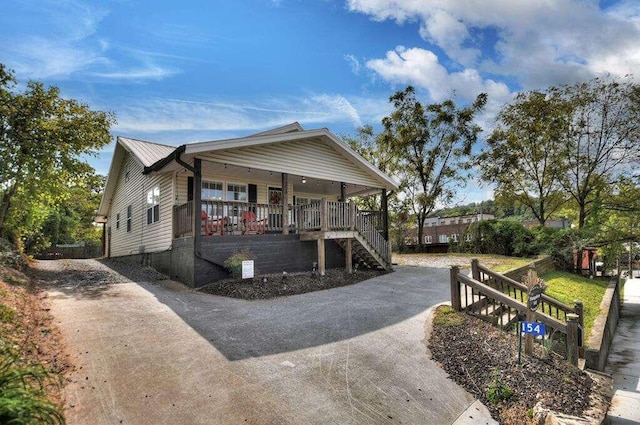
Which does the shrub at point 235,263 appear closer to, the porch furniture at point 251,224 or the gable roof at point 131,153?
the porch furniture at point 251,224

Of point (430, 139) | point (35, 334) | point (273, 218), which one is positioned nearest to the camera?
point (35, 334)

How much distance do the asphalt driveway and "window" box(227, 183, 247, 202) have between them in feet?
19.1

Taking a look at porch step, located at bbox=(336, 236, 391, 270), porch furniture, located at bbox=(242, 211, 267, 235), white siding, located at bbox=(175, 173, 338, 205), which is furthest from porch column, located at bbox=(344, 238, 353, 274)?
white siding, located at bbox=(175, 173, 338, 205)

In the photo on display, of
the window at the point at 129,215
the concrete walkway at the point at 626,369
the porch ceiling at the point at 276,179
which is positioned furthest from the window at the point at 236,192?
the concrete walkway at the point at 626,369

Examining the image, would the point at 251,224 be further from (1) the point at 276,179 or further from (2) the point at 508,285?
(2) the point at 508,285

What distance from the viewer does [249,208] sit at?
12.2m

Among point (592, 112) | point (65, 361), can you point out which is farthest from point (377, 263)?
point (592, 112)

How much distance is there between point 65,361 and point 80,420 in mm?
1569

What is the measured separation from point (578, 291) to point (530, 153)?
11.4 m

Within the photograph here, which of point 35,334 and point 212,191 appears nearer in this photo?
point 35,334

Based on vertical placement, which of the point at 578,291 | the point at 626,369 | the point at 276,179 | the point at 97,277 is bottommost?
the point at 626,369

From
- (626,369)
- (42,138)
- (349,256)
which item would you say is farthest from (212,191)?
(626,369)

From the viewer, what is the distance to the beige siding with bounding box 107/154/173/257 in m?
12.5

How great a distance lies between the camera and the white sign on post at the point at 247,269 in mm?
10020
